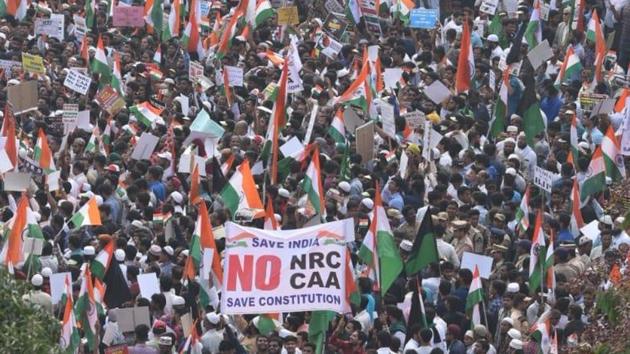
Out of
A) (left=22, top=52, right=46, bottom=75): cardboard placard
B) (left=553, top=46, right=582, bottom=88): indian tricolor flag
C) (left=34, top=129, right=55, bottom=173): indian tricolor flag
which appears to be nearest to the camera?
(left=34, top=129, right=55, bottom=173): indian tricolor flag

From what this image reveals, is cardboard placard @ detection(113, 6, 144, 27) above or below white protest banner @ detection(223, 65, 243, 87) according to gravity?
below

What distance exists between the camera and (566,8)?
116ft

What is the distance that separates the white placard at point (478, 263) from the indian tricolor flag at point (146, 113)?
289 inches

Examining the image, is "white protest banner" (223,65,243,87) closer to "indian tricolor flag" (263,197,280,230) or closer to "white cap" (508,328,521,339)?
"indian tricolor flag" (263,197,280,230)

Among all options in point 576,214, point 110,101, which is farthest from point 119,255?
point 110,101

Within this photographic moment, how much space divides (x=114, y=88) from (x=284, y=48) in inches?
126

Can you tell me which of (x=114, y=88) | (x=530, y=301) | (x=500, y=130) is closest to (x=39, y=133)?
(x=114, y=88)

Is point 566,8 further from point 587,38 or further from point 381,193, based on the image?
point 381,193

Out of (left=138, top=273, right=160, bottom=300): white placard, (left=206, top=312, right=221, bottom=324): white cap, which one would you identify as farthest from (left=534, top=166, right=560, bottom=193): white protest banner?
(left=206, top=312, right=221, bottom=324): white cap

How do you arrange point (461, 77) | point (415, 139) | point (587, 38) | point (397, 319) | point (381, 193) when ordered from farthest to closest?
1. point (587, 38)
2. point (461, 77)
3. point (415, 139)
4. point (381, 193)
5. point (397, 319)

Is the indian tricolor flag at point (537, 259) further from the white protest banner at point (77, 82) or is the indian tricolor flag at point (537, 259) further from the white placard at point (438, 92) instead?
the white protest banner at point (77, 82)

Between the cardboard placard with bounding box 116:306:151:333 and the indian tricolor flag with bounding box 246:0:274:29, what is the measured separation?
1237cm

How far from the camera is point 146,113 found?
30812mm

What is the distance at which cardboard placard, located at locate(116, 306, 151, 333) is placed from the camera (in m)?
23.2
